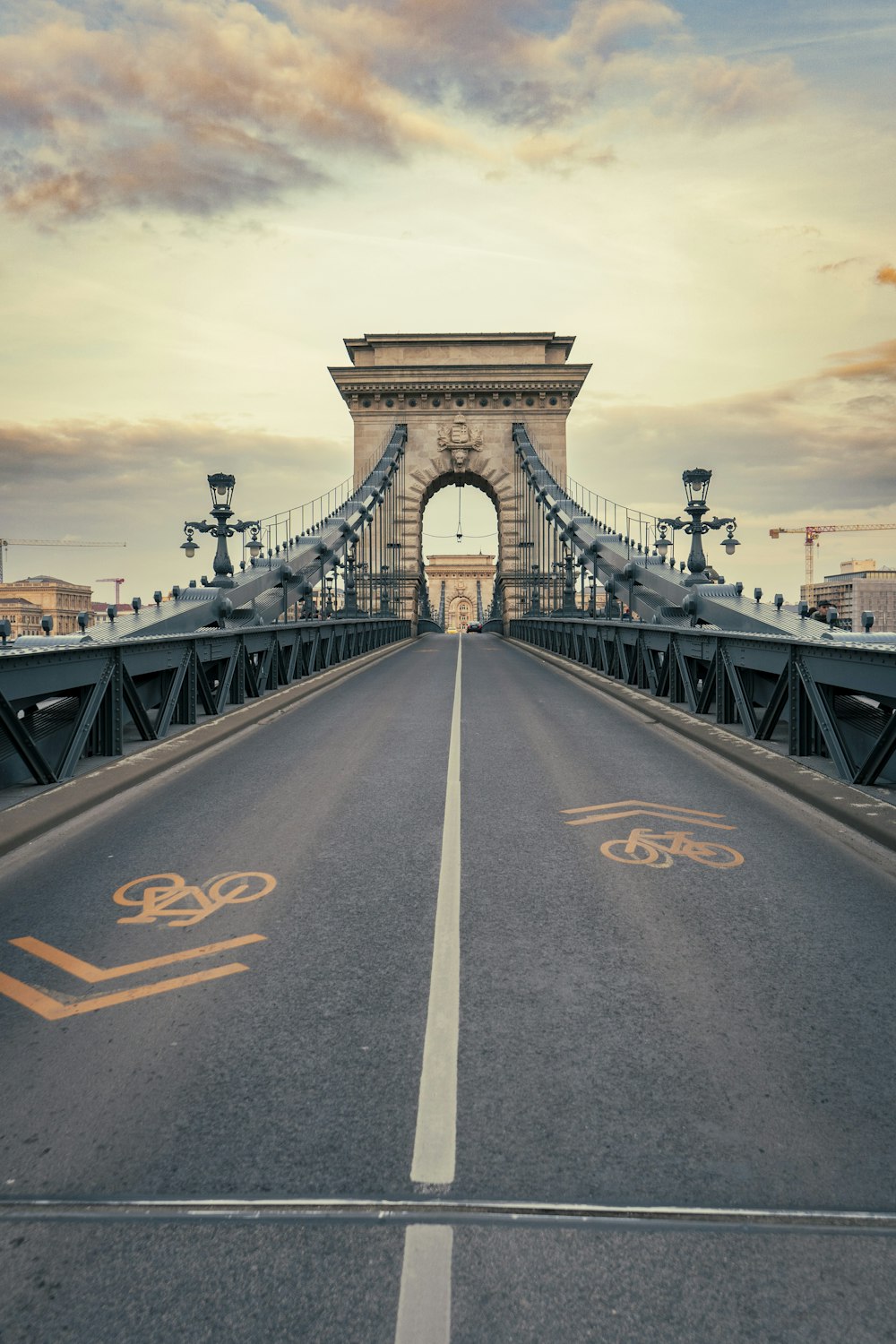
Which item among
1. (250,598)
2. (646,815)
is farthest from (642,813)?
(250,598)

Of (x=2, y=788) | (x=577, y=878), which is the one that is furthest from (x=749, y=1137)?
(x=2, y=788)

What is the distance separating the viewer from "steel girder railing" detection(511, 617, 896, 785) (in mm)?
7406

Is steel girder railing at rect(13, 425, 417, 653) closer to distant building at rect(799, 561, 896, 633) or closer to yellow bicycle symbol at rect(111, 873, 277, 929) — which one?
yellow bicycle symbol at rect(111, 873, 277, 929)

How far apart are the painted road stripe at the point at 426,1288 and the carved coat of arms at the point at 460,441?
6995cm

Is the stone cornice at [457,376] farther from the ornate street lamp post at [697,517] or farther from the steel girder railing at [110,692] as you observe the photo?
the steel girder railing at [110,692]

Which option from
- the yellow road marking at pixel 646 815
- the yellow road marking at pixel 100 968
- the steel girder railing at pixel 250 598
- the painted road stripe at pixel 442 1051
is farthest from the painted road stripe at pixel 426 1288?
the steel girder railing at pixel 250 598

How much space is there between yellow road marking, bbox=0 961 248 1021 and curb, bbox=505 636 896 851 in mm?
4632

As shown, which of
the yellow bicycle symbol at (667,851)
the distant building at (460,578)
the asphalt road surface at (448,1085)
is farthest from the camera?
the distant building at (460,578)

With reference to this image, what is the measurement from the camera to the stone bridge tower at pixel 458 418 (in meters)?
70.2

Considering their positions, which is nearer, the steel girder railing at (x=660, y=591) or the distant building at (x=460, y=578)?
the steel girder railing at (x=660, y=591)

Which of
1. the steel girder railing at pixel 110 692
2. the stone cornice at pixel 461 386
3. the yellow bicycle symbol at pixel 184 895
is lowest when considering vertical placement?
the yellow bicycle symbol at pixel 184 895

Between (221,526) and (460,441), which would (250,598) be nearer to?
(221,526)

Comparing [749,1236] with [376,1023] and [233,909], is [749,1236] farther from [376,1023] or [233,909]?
[233,909]

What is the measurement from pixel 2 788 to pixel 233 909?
381 cm
